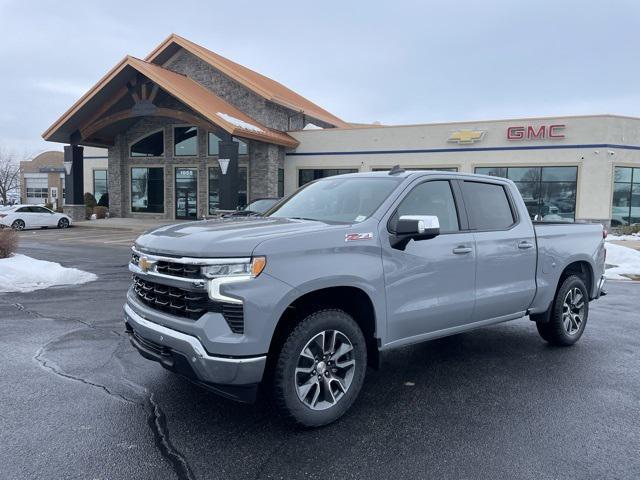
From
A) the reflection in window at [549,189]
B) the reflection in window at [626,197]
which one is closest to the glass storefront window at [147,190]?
the reflection in window at [549,189]

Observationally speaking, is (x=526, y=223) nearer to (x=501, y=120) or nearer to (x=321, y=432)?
(x=321, y=432)

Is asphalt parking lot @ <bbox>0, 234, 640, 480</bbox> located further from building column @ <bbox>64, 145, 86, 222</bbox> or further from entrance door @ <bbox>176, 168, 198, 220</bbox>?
building column @ <bbox>64, 145, 86, 222</bbox>

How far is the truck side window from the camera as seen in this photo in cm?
440

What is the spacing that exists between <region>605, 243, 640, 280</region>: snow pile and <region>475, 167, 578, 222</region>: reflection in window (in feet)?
32.4

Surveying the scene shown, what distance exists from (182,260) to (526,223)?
3.66 meters

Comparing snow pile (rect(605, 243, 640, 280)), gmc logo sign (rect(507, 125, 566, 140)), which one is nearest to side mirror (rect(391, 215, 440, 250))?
snow pile (rect(605, 243, 640, 280))

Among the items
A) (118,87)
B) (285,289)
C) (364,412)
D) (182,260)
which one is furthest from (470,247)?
(118,87)

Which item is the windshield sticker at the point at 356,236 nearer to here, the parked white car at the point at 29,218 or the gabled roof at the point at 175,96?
the gabled roof at the point at 175,96

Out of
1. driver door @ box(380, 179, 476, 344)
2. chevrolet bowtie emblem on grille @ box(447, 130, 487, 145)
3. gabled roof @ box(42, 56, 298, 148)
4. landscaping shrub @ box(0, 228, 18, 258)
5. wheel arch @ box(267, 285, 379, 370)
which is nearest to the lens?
wheel arch @ box(267, 285, 379, 370)

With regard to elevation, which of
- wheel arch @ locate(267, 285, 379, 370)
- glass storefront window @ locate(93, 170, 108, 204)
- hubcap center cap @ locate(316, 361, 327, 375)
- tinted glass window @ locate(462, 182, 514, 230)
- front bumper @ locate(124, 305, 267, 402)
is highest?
glass storefront window @ locate(93, 170, 108, 204)

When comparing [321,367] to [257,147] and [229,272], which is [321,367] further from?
[257,147]

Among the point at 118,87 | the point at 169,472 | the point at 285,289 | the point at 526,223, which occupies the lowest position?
the point at 169,472

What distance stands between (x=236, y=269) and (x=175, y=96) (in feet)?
69.4

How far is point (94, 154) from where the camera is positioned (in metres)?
34.2
